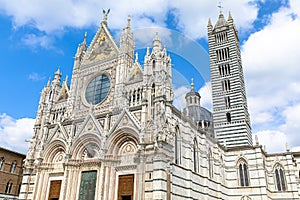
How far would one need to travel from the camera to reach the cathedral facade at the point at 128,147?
55.0ft

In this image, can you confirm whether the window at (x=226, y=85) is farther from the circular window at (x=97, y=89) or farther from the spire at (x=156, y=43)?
the circular window at (x=97, y=89)

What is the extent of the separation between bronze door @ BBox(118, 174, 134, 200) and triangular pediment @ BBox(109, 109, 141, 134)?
329 centimetres

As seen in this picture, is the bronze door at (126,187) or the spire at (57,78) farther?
the spire at (57,78)

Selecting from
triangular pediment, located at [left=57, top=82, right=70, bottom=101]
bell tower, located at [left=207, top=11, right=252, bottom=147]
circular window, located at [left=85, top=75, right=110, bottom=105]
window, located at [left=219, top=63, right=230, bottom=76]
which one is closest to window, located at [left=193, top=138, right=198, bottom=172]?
circular window, located at [left=85, top=75, right=110, bottom=105]

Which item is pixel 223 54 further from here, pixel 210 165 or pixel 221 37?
pixel 210 165

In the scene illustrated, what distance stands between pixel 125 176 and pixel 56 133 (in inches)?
307

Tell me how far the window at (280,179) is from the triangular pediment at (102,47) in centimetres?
2014

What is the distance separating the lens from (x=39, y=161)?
68.2 ft

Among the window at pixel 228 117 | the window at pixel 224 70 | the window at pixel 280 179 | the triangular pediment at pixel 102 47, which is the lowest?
the window at pixel 280 179

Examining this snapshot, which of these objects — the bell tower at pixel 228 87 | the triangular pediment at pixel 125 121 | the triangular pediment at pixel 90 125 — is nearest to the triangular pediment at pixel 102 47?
the triangular pediment at pixel 90 125

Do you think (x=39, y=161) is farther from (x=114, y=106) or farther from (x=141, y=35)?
(x=141, y=35)

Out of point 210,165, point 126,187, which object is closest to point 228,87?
point 210,165

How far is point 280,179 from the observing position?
26.6 meters

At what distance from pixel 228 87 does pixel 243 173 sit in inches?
494
